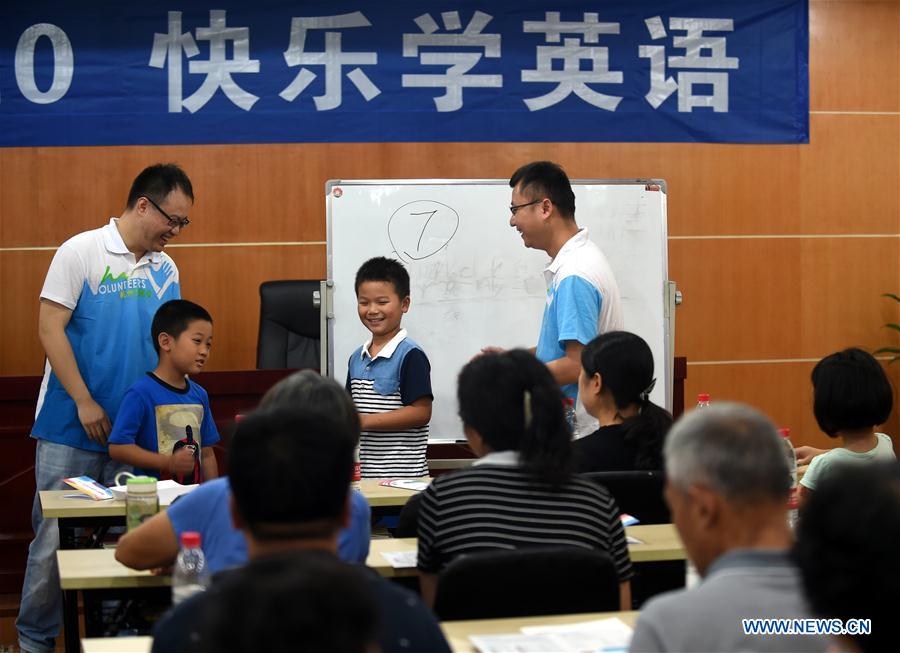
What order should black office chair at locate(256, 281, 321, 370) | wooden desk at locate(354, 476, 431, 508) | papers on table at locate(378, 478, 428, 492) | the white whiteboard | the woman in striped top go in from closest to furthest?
the woman in striped top < wooden desk at locate(354, 476, 431, 508) < papers on table at locate(378, 478, 428, 492) < the white whiteboard < black office chair at locate(256, 281, 321, 370)

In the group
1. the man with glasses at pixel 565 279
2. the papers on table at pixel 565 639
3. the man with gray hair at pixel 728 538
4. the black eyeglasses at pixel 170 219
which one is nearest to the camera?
the man with gray hair at pixel 728 538

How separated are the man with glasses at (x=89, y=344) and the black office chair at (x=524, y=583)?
2.01 metres

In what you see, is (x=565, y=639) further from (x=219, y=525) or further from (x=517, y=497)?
(x=219, y=525)

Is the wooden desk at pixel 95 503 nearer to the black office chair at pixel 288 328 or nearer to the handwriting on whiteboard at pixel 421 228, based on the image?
the handwriting on whiteboard at pixel 421 228

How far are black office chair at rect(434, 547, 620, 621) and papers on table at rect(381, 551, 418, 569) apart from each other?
44cm

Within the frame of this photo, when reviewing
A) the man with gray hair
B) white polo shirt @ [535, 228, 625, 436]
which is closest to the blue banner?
white polo shirt @ [535, 228, 625, 436]

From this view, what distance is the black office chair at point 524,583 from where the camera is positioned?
181 cm

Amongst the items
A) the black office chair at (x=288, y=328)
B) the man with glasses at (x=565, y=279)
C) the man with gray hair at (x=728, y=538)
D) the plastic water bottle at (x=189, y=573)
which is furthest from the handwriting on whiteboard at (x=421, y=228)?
the man with gray hair at (x=728, y=538)

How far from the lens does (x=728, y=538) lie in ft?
4.51

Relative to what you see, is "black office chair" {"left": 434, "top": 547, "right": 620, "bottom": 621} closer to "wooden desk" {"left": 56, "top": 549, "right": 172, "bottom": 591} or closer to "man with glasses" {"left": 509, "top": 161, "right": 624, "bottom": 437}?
"wooden desk" {"left": 56, "top": 549, "right": 172, "bottom": 591}

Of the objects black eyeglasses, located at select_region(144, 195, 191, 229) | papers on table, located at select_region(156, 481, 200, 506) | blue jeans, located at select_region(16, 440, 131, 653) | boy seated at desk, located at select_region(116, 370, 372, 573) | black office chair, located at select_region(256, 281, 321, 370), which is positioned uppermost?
black eyeglasses, located at select_region(144, 195, 191, 229)

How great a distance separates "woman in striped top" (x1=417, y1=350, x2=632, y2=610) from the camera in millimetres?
2027

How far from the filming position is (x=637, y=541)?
2502 millimetres

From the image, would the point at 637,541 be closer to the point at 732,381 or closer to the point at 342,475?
the point at 342,475
